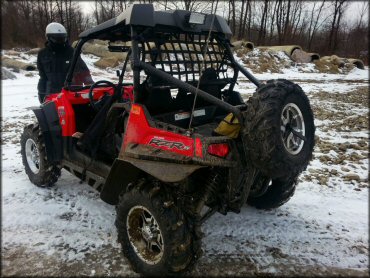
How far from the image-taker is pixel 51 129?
4.33m

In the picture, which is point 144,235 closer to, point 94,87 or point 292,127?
point 292,127

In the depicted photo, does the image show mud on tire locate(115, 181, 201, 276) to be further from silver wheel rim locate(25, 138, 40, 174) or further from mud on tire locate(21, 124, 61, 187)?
silver wheel rim locate(25, 138, 40, 174)

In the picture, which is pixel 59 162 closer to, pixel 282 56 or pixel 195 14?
pixel 195 14

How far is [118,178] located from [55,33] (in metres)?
3.27

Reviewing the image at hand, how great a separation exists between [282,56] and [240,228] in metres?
22.8

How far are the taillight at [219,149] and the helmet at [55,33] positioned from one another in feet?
12.5

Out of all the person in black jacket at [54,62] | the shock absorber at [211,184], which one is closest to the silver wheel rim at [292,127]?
the shock absorber at [211,184]

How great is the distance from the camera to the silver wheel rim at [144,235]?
2896 mm

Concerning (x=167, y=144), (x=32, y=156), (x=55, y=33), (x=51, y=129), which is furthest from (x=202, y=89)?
(x=55, y=33)

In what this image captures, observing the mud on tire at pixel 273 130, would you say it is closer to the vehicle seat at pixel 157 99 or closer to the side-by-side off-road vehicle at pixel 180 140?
the side-by-side off-road vehicle at pixel 180 140

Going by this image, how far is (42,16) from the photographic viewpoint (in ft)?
16.1

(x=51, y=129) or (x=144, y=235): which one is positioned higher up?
(x=51, y=129)

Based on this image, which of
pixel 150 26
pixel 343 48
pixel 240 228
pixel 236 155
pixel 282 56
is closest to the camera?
pixel 236 155

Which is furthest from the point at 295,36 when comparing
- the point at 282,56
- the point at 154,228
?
the point at 154,228
